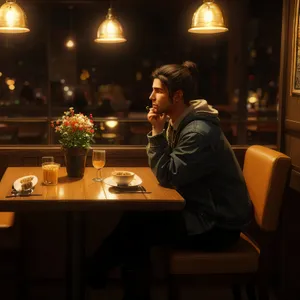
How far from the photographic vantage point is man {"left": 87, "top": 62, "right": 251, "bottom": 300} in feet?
8.00

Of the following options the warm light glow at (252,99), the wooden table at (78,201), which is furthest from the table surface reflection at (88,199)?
the warm light glow at (252,99)

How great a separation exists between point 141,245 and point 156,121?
62cm

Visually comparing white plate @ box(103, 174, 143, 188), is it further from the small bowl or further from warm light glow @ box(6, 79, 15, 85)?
warm light glow @ box(6, 79, 15, 85)

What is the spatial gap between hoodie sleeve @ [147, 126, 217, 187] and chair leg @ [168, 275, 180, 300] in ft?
1.51

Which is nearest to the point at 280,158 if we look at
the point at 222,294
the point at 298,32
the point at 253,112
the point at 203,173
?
the point at 203,173

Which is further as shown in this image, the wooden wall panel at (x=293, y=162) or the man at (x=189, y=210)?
the wooden wall panel at (x=293, y=162)

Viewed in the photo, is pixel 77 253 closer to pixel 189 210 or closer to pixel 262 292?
pixel 189 210

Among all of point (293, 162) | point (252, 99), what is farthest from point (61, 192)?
point (252, 99)

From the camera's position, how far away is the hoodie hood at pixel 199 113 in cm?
252

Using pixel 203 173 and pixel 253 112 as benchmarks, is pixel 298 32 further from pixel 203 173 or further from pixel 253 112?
pixel 253 112

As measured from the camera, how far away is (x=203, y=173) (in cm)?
245

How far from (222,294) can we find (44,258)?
3.83ft

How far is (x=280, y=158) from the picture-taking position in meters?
2.53

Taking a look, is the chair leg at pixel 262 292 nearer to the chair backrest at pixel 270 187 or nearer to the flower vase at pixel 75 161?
the chair backrest at pixel 270 187
